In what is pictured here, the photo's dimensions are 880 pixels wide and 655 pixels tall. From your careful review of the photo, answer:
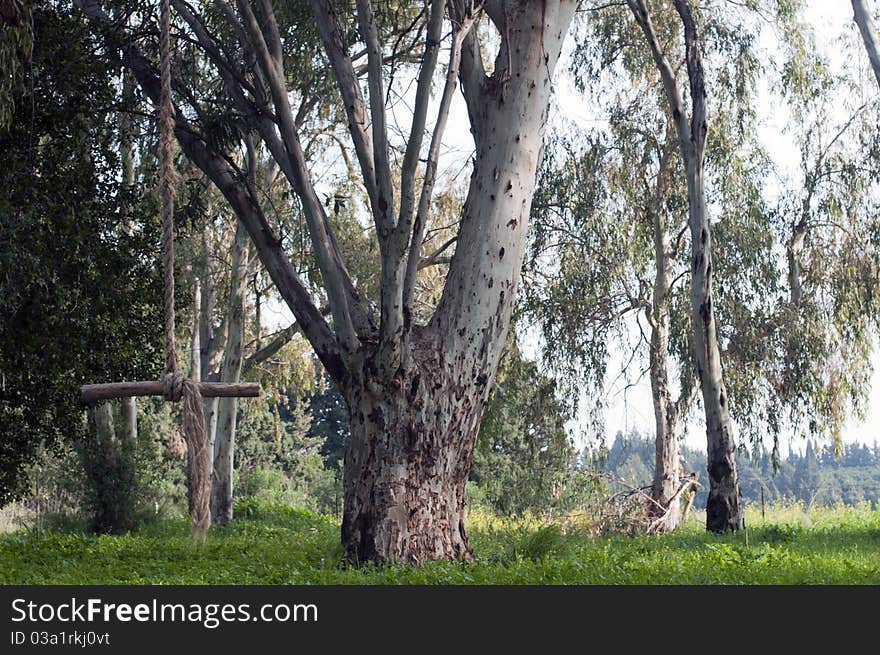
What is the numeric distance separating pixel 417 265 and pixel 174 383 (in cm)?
277

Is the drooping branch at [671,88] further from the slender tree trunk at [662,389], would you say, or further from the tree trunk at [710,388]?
the slender tree trunk at [662,389]

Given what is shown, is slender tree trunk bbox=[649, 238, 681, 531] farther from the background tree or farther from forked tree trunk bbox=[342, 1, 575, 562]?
the background tree

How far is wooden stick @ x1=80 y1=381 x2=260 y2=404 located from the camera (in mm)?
4566

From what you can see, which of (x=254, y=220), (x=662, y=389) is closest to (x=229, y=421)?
(x=662, y=389)

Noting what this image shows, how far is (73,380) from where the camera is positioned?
8508 millimetres

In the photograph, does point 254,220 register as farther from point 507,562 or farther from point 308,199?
point 507,562

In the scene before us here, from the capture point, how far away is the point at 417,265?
710cm

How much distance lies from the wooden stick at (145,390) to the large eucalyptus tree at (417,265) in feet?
8.57

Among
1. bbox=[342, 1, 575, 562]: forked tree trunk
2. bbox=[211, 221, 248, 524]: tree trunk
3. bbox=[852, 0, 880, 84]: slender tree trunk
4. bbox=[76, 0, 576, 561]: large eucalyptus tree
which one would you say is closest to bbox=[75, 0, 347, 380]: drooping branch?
bbox=[76, 0, 576, 561]: large eucalyptus tree

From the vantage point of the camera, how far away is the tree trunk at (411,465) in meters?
7.23

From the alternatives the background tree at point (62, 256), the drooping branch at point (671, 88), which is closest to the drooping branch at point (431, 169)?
the background tree at point (62, 256)
